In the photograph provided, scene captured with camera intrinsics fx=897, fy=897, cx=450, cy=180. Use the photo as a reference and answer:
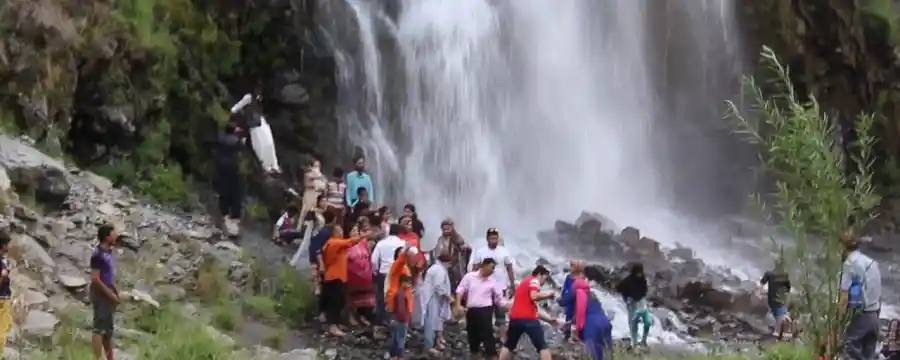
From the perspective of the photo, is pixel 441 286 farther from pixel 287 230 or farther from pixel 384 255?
pixel 287 230

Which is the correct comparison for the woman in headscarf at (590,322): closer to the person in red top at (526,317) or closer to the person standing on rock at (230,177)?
the person in red top at (526,317)

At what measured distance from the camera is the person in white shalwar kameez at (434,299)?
9430 mm

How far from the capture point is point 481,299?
8.84 m

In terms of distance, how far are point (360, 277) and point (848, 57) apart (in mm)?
19620

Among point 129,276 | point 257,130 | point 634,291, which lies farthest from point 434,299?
point 257,130

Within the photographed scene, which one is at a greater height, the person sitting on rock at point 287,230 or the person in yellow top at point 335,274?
the person sitting on rock at point 287,230

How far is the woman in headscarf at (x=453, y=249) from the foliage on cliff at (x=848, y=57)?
54.8 feet

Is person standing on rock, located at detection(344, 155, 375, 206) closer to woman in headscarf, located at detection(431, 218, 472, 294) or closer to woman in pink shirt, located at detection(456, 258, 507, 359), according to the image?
woman in headscarf, located at detection(431, 218, 472, 294)

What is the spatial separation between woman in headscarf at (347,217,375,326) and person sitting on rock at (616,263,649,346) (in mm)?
3055

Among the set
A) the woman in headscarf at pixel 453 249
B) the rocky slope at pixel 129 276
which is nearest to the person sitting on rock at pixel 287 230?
the rocky slope at pixel 129 276

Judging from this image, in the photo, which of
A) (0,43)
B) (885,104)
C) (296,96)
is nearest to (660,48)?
(885,104)

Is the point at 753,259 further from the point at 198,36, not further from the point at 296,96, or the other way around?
the point at 198,36

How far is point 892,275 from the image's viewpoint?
19500mm

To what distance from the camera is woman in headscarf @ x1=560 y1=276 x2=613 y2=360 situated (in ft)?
28.1
